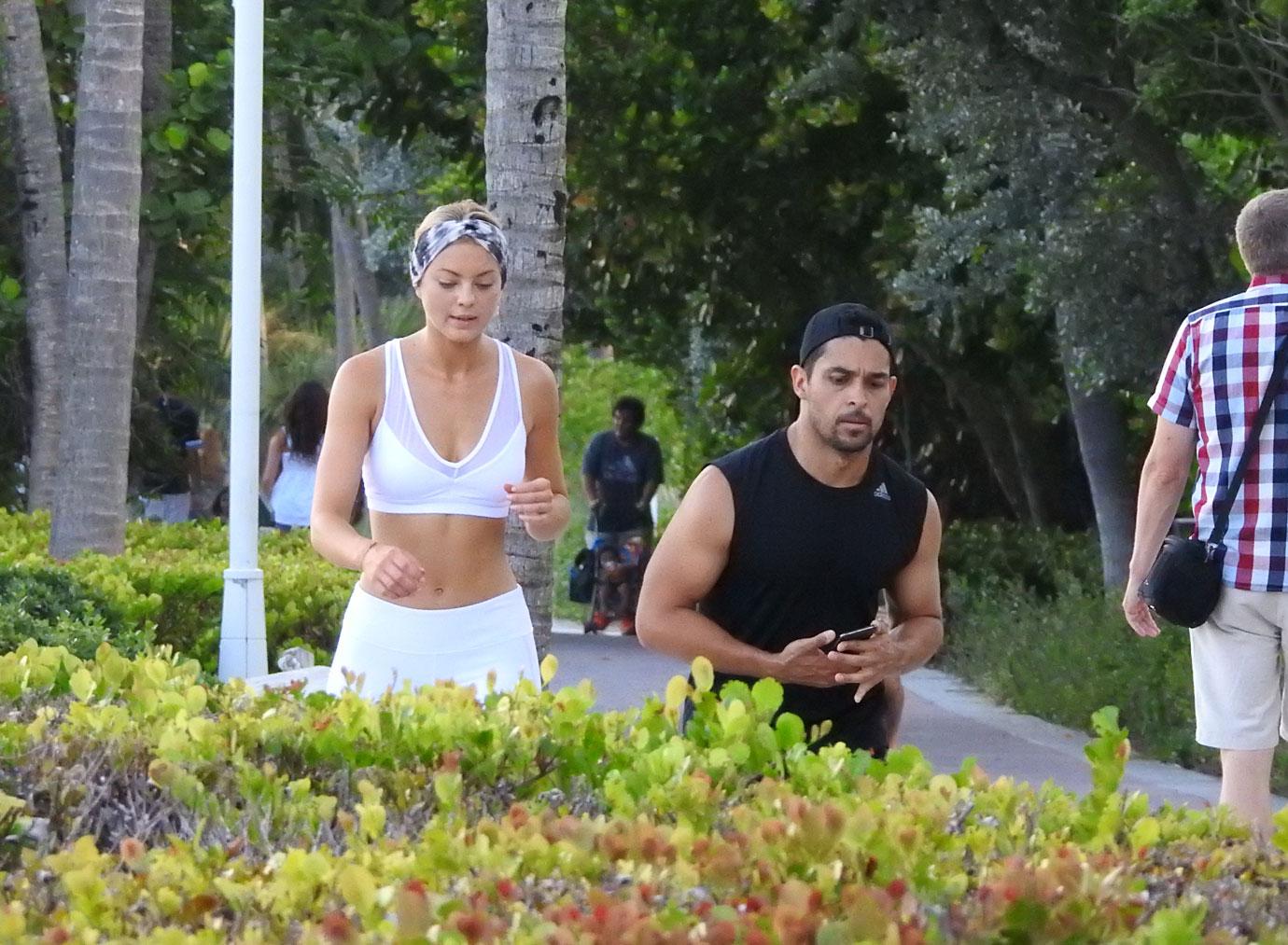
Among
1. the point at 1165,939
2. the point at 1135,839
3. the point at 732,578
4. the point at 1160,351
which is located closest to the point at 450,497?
the point at 732,578

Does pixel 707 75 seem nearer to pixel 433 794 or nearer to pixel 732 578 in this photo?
pixel 732 578

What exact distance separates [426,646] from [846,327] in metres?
1.22

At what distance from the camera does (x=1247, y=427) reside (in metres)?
5.81

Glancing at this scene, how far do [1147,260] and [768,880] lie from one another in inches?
318

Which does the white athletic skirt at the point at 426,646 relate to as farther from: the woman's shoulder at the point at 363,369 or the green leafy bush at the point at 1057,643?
the green leafy bush at the point at 1057,643

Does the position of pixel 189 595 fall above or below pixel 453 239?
below

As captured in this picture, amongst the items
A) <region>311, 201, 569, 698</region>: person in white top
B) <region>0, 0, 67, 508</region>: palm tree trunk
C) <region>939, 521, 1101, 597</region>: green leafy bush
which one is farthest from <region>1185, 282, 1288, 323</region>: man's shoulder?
<region>939, 521, 1101, 597</region>: green leafy bush

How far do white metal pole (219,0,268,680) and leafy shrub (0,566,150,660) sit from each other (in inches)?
15.9

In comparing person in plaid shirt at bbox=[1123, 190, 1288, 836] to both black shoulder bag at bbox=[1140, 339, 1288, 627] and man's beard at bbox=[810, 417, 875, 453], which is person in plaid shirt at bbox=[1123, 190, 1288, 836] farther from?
man's beard at bbox=[810, 417, 875, 453]

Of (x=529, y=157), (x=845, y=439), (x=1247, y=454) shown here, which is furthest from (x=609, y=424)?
(x=845, y=439)

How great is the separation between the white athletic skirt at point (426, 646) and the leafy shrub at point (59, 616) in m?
2.06

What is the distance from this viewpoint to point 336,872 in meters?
2.93

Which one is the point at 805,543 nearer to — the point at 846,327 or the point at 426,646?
the point at 846,327

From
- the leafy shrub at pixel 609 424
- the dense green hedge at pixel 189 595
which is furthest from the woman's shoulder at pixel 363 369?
the leafy shrub at pixel 609 424
